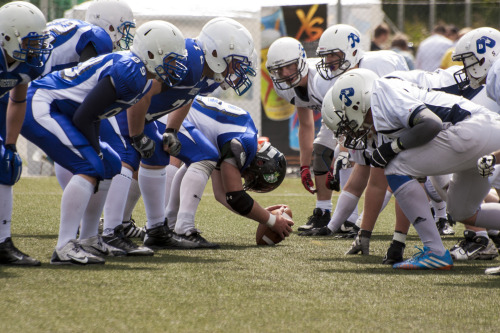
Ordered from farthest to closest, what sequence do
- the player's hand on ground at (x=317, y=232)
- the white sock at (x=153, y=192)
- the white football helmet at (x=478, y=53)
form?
the player's hand on ground at (x=317, y=232) < the white sock at (x=153, y=192) < the white football helmet at (x=478, y=53)

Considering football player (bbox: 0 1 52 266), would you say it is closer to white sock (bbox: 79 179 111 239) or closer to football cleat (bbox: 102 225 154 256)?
white sock (bbox: 79 179 111 239)

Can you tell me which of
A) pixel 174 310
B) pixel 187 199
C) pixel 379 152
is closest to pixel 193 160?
pixel 187 199

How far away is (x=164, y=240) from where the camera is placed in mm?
5461

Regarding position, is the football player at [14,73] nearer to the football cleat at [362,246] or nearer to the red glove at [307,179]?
the football cleat at [362,246]

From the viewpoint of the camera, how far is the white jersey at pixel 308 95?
666cm

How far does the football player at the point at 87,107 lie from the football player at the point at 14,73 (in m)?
0.13

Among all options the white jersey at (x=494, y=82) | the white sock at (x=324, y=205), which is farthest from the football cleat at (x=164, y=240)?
the white jersey at (x=494, y=82)

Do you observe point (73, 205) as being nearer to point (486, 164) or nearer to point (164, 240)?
point (164, 240)

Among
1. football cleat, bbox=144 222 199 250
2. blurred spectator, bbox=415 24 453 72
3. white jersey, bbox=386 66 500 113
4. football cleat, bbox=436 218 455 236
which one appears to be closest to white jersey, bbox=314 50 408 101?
white jersey, bbox=386 66 500 113

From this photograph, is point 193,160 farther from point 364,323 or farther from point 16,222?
point 364,323

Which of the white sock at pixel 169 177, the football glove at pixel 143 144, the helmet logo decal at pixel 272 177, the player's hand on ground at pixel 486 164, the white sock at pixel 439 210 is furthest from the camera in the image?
the white sock at pixel 439 210

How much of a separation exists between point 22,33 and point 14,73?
231mm

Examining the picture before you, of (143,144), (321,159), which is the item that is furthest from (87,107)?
(321,159)

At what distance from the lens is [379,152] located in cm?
445
